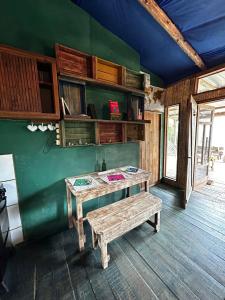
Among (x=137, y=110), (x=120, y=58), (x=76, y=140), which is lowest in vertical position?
(x=76, y=140)

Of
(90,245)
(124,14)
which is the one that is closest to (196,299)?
(90,245)

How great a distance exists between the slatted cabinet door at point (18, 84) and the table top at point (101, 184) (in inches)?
40.0

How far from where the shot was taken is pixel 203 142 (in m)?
3.62

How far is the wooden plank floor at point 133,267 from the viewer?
1.27 metres

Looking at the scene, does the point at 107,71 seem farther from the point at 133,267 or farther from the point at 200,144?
the point at 200,144

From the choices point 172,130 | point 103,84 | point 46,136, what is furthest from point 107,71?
point 172,130

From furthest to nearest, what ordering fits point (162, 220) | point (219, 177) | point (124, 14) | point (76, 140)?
point (219, 177) → point (162, 220) → point (76, 140) → point (124, 14)

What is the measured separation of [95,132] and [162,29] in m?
1.85

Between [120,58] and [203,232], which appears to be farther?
[120,58]

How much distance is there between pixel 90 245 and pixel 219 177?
4.29 meters

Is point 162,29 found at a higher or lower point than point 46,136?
higher

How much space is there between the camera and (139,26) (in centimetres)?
212

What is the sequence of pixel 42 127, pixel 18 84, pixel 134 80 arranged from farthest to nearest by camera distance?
pixel 134 80 < pixel 42 127 < pixel 18 84

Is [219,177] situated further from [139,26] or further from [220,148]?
[139,26]
